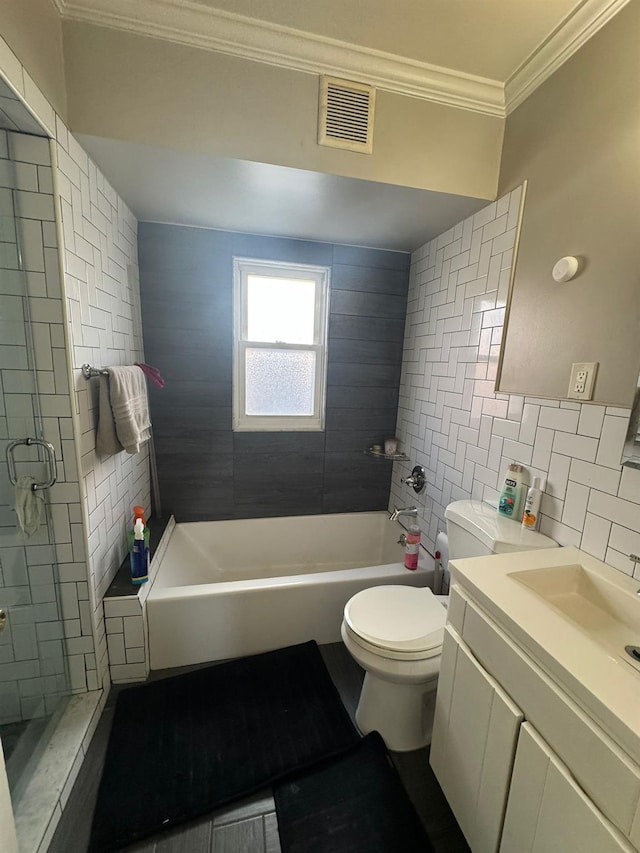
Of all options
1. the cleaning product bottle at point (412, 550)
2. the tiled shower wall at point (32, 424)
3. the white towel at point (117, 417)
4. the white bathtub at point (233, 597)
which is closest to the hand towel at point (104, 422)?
the white towel at point (117, 417)

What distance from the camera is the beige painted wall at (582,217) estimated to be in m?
1.04

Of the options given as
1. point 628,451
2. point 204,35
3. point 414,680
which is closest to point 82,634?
point 414,680

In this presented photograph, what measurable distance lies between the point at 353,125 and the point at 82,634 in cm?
227

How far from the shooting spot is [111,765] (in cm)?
125

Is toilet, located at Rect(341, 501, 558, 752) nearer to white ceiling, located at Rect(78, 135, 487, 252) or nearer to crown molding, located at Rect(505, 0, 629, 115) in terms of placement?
white ceiling, located at Rect(78, 135, 487, 252)

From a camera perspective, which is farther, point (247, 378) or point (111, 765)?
point (247, 378)

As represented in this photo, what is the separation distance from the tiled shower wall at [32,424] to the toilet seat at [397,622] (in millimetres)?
1068

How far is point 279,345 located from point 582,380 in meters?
1.66

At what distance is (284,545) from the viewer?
2.47m

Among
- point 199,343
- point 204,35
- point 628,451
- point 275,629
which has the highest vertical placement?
point 204,35

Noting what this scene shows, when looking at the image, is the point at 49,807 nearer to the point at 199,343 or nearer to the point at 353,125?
the point at 199,343

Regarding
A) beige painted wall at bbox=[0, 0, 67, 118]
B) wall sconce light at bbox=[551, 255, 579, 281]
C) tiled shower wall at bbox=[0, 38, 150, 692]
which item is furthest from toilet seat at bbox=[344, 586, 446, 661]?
beige painted wall at bbox=[0, 0, 67, 118]

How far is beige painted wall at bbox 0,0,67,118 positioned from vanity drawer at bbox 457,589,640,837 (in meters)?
1.99

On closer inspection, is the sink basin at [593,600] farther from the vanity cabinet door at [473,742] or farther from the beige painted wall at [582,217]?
the beige painted wall at [582,217]
